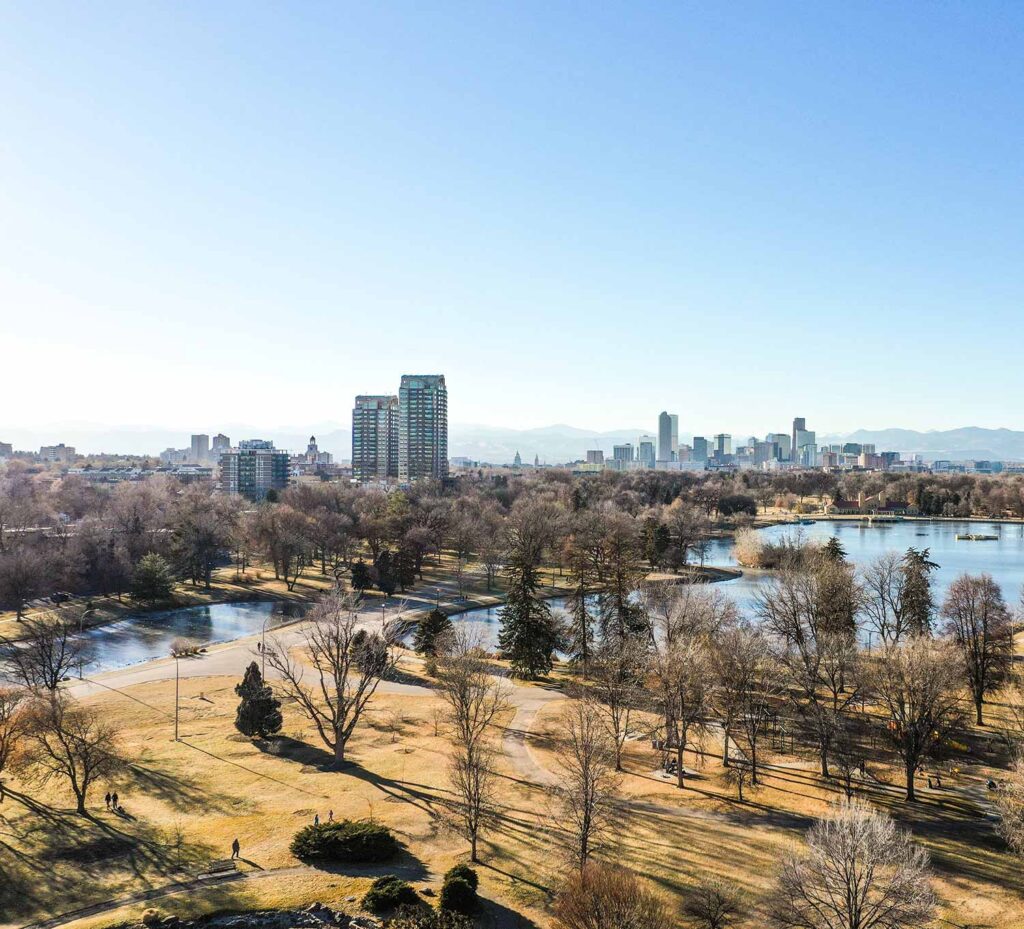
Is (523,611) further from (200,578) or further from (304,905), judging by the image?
(200,578)

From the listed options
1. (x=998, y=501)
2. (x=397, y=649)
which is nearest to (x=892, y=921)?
(x=397, y=649)

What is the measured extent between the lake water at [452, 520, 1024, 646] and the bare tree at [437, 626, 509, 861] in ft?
47.8

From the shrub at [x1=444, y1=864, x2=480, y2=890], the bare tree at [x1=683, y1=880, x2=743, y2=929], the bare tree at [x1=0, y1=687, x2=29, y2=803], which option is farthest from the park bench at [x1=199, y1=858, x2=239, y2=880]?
the bare tree at [x1=683, y1=880, x2=743, y2=929]

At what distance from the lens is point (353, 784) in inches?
1294

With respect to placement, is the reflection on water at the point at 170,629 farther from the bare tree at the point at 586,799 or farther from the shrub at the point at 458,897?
the shrub at the point at 458,897

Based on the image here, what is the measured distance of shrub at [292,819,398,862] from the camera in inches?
1011

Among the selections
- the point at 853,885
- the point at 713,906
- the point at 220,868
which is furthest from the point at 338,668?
the point at 853,885

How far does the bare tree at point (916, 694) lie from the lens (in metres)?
31.4

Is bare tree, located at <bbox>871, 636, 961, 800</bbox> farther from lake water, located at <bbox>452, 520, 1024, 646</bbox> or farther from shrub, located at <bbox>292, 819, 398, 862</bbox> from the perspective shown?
lake water, located at <bbox>452, 520, 1024, 646</bbox>

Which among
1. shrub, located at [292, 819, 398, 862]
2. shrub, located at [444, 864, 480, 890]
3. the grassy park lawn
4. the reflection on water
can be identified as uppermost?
shrub, located at [444, 864, 480, 890]

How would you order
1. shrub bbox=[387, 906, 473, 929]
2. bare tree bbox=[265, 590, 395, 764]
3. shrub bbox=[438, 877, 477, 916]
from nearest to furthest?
shrub bbox=[387, 906, 473, 929]
shrub bbox=[438, 877, 477, 916]
bare tree bbox=[265, 590, 395, 764]

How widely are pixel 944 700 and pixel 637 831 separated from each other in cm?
1610

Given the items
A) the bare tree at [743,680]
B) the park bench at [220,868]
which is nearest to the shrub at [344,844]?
the park bench at [220,868]

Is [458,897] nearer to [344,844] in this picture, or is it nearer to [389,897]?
[389,897]
